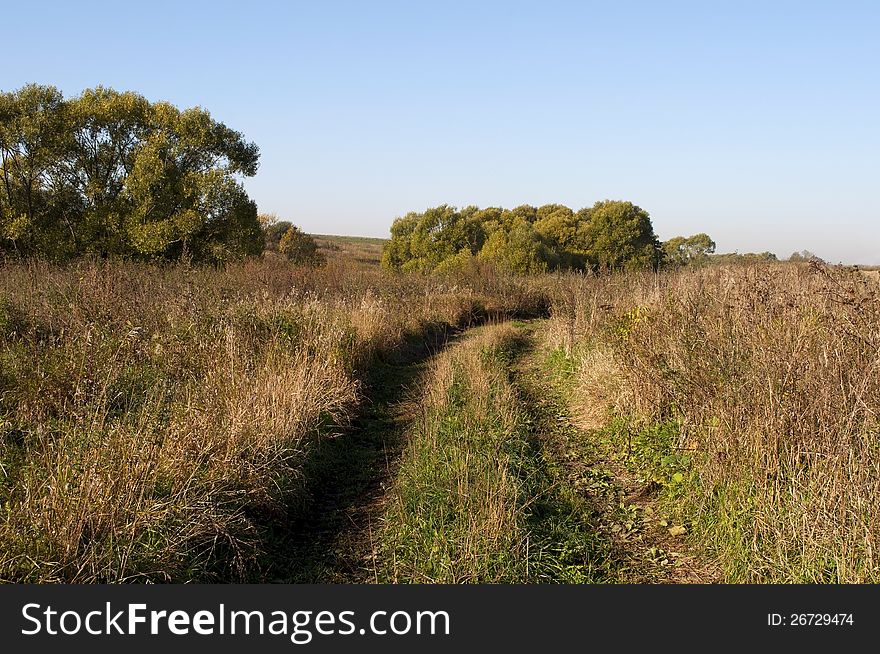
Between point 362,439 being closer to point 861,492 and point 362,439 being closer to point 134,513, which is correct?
point 134,513

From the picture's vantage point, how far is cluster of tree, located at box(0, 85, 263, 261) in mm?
24734

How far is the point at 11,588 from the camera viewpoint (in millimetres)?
3488

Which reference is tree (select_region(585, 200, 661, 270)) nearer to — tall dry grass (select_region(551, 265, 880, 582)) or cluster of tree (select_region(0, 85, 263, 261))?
cluster of tree (select_region(0, 85, 263, 261))

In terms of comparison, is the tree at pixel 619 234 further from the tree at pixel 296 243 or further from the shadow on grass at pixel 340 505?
the shadow on grass at pixel 340 505

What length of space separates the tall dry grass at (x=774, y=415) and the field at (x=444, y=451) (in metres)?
0.02

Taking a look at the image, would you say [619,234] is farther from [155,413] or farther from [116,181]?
[155,413]

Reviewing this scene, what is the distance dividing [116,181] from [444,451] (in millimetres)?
26508

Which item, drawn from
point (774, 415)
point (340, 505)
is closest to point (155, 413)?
point (340, 505)

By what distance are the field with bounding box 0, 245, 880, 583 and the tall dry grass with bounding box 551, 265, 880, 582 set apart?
23 mm

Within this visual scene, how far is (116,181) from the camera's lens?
89.3 feet

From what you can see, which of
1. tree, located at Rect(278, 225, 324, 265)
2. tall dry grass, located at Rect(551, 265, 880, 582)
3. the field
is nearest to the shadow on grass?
the field

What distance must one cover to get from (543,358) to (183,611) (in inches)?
385

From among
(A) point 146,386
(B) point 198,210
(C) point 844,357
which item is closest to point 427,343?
(A) point 146,386

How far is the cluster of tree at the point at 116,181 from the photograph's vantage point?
24734mm
